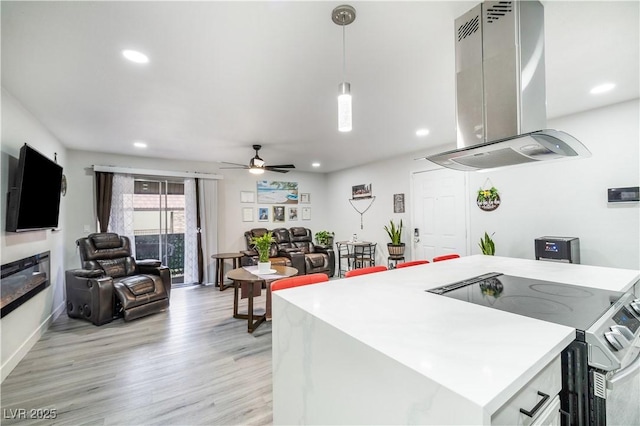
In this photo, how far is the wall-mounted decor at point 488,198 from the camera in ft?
13.4

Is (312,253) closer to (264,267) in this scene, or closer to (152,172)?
(264,267)

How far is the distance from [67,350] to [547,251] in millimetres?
5364

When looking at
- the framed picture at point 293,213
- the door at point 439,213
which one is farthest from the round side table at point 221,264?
the door at point 439,213

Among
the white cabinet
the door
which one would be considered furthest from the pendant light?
the door

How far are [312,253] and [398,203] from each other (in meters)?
2.16

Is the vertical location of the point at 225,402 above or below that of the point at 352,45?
below

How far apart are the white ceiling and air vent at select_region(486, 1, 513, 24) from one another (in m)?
0.15

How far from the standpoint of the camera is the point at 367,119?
3.46 meters

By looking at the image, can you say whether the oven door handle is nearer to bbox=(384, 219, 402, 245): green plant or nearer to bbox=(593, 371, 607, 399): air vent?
bbox=(593, 371, 607, 399): air vent

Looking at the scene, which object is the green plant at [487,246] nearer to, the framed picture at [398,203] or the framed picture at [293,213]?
the framed picture at [398,203]

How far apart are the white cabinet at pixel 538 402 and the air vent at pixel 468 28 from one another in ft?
5.77

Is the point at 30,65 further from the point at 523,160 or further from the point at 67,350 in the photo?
the point at 523,160

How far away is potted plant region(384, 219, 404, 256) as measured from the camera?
5.29 m

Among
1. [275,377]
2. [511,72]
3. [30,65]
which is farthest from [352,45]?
[30,65]
